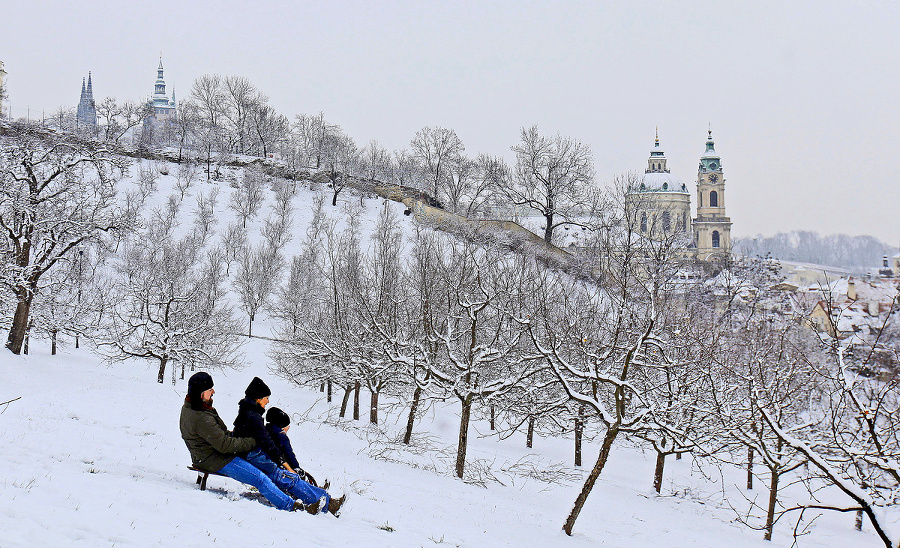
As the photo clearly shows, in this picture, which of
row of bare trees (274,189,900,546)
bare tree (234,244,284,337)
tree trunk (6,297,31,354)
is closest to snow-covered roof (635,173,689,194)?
bare tree (234,244,284,337)

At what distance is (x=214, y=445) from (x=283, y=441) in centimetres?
89

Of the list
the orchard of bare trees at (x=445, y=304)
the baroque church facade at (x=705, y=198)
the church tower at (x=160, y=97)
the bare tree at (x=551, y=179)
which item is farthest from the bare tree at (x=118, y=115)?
the church tower at (x=160, y=97)

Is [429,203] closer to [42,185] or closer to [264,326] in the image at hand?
[264,326]

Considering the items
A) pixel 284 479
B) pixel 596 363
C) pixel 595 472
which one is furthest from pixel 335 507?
pixel 596 363

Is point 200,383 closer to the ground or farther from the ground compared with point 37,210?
closer to the ground

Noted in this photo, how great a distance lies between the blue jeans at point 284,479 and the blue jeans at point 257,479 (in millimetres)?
141

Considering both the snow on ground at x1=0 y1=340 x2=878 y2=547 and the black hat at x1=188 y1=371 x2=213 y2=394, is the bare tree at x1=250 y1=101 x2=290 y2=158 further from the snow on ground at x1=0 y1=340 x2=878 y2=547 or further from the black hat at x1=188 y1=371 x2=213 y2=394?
the black hat at x1=188 y1=371 x2=213 y2=394

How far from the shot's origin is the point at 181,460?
8.07 meters

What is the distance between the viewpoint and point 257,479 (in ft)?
20.8

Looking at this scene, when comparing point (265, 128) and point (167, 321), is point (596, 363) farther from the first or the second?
point (265, 128)

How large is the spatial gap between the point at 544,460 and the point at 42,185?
58.7 ft

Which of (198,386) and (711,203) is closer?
(198,386)

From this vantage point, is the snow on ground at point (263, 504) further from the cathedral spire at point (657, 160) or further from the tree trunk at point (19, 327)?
the cathedral spire at point (657, 160)

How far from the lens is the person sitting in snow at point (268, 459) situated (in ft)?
21.5
